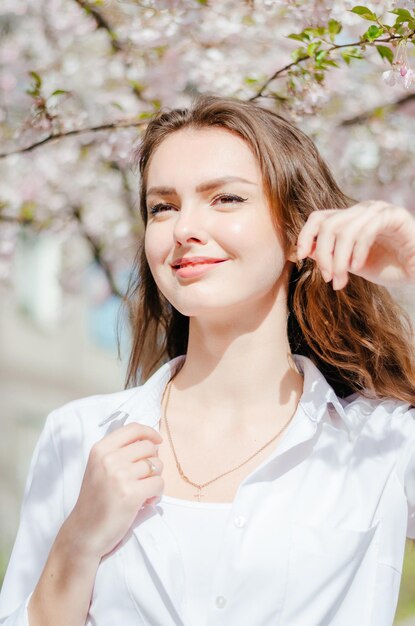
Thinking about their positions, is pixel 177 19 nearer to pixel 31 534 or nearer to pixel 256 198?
pixel 256 198

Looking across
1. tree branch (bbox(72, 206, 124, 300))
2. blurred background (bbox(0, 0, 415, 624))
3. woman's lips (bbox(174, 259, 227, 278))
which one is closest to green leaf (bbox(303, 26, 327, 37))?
blurred background (bbox(0, 0, 415, 624))

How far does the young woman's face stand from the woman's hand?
0.23 meters

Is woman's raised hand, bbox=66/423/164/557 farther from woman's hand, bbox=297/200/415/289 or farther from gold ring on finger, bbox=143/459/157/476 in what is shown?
woman's hand, bbox=297/200/415/289

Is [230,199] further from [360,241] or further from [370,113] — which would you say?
[370,113]

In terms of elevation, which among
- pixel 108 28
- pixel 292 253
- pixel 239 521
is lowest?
pixel 239 521

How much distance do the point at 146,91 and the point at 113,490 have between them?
204 cm

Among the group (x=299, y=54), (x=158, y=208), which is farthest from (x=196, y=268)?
(x=299, y=54)

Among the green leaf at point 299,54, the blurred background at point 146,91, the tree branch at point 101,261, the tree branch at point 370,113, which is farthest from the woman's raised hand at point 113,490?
the tree branch at point 370,113

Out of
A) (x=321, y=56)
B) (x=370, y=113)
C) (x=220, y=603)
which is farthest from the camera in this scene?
(x=370, y=113)

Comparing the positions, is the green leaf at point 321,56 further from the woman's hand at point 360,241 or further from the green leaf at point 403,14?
the woman's hand at point 360,241

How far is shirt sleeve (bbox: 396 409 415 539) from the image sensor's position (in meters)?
1.74

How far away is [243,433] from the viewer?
72.9 inches

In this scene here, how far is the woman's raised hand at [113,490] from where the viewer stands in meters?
1.66

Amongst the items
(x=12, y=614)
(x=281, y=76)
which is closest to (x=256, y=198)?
(x=281, y=76)
